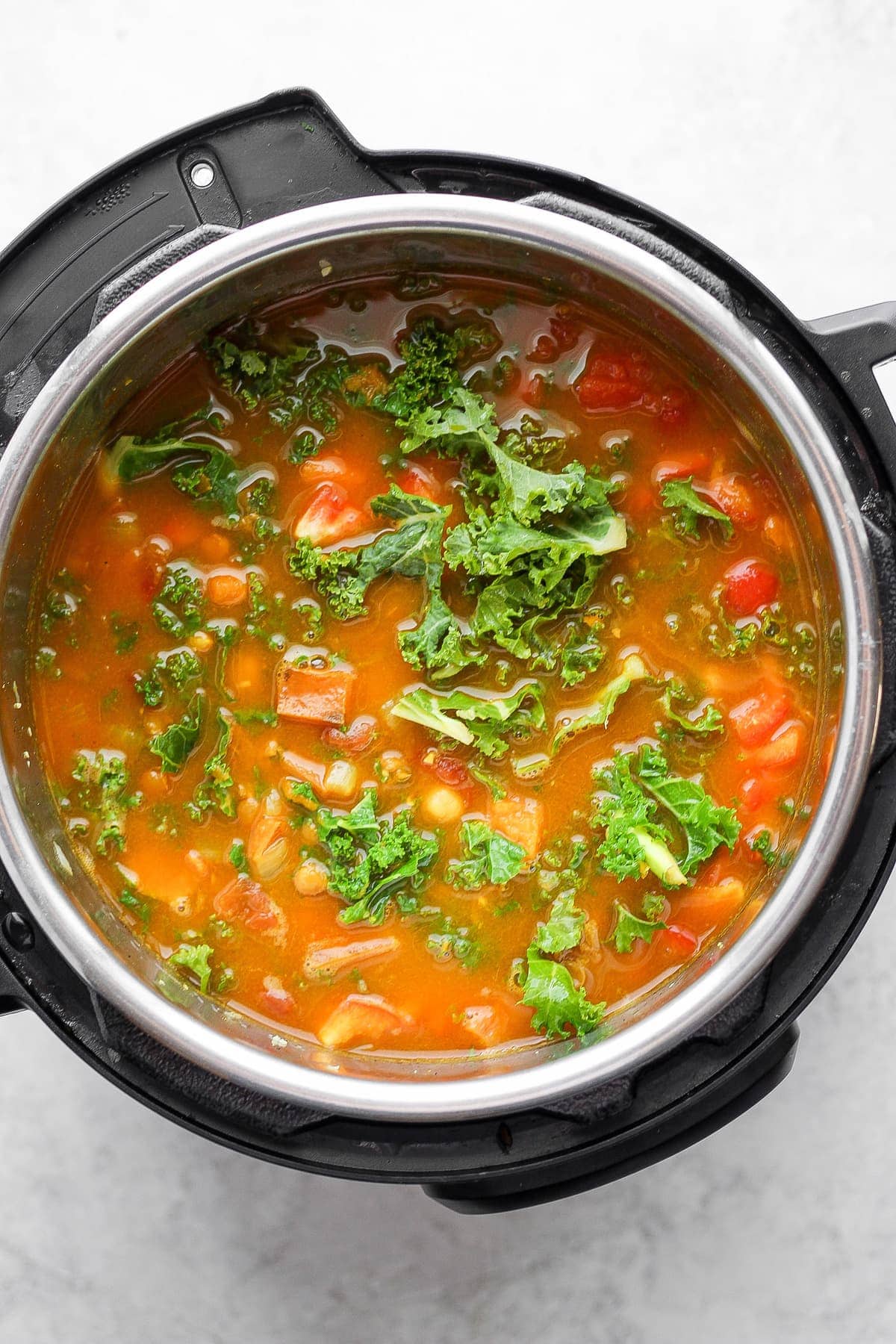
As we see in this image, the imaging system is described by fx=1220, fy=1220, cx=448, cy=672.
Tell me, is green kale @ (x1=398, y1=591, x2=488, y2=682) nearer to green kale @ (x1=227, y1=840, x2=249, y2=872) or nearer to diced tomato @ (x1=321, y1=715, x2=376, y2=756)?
diced tomato @ (x1=321, y1=715, x2=376, y2=756)

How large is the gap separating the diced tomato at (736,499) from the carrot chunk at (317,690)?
3.47ft

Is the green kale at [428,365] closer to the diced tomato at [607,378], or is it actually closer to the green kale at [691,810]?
the diced tomato at [607,378]

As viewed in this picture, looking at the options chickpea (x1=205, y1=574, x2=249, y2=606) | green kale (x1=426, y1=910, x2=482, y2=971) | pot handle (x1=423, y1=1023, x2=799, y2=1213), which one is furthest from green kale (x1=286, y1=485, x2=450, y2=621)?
pot handle (x1=423, y1=1023, x2=799, y2=1213)

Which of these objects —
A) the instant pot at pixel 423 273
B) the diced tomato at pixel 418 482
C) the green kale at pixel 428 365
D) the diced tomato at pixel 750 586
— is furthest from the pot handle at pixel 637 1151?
the green kale at pixel 428 365

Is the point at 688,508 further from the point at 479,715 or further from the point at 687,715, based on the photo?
the point at 479,715

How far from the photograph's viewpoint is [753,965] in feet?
9.50

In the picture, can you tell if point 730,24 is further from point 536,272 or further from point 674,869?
point 674,869

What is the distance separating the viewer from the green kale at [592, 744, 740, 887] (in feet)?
10.1

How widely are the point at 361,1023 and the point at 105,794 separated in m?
0.90

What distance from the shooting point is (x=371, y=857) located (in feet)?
10.3

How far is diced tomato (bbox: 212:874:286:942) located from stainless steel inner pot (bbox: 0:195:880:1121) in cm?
26

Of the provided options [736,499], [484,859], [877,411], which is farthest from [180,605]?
[877,411]

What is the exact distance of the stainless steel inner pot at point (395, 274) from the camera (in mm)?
2811

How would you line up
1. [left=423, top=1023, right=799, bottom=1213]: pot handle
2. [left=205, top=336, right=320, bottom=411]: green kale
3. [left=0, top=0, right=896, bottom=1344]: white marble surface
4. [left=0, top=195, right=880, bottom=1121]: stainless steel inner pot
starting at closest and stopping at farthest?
[left=0, top=195, right=880, bottom=1121]: stainless steel inner pot → [left=423, top=1023, right=799, bottom=1213]: pot handle → [left=205, top=336, right=320, bottom=411]: green kale → [left=0, top=0, right=896, bottom=1344]: white marble surface
